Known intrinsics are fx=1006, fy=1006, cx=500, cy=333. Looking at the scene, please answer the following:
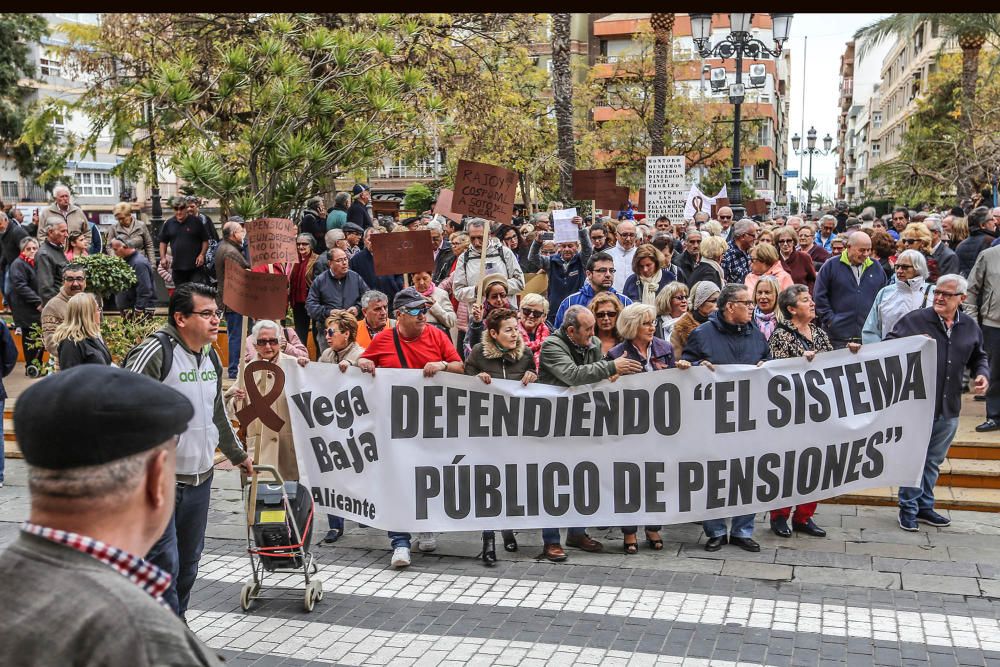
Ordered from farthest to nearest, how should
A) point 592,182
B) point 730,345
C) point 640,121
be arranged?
point 640,121 → point 592,182 → point 730,345

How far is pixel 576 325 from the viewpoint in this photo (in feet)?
22.5

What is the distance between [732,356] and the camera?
7.07 m

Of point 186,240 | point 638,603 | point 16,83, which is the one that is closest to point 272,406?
point 638,603

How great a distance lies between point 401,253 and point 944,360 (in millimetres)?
4575

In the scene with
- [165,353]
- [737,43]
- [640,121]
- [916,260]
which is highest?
[640,121]

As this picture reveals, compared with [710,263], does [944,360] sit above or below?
below

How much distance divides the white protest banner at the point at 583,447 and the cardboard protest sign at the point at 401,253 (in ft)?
7.24

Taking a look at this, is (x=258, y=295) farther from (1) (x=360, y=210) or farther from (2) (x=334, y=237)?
(1) (x=360, y=210)

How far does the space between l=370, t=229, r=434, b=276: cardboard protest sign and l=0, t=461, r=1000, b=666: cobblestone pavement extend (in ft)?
8.42

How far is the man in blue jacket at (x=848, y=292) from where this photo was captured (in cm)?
A: 936

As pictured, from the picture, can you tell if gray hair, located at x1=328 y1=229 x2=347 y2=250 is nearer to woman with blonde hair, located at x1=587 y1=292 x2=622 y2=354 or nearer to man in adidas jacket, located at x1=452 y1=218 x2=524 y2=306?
man in adidas jacket, located at x1=452 y1=218 x2=524 y2=306

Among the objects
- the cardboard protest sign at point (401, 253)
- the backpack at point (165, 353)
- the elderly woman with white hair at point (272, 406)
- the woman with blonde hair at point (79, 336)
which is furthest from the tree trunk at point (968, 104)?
the backpack at point (165, 353)

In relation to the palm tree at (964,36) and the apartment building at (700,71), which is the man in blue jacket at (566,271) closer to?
the palm tree at (964,36)
